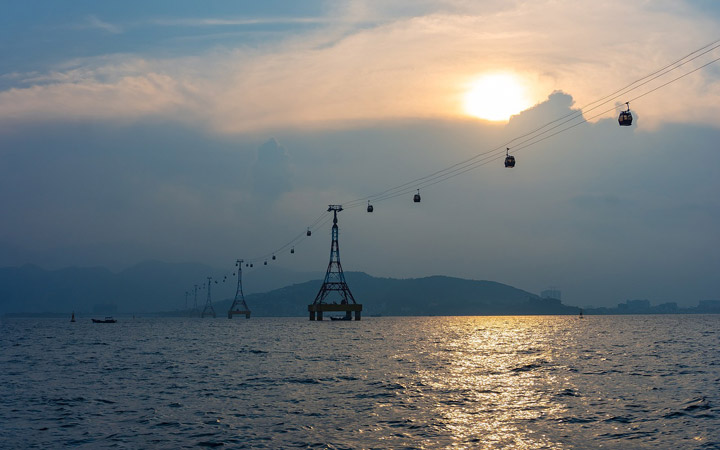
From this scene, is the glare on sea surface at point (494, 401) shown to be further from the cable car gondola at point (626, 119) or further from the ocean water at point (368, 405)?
the cable car gondola at point (626, 119)

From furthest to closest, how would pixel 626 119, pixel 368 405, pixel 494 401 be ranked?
pixel 626 119 < pixel 494 401 < pixel 368 405

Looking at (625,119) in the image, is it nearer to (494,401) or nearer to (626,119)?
(626,119)

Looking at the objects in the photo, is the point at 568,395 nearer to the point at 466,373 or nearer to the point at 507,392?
the point at 507,392

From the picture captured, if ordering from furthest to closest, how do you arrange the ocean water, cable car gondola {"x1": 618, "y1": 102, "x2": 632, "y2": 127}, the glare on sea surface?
1. cable car gondola {"x1": 618, "y1": 102, "x2": 632, "y2": 127}
2. the ocean water
3. the glare on sea surface

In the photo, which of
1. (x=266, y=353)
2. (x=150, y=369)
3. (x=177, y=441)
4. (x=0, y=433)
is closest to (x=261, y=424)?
(x=177, y=441)

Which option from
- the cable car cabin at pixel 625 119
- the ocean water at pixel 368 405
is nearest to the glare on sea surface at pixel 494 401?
the ocean water at pixel 368 405

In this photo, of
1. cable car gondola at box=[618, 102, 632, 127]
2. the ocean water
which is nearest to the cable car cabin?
cable car gondola at box=[618, 102, 632, 127]

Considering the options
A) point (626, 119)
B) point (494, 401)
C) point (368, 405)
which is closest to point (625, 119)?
point (626, 119)

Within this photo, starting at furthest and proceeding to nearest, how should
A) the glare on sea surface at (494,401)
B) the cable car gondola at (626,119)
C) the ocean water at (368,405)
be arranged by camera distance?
the cable car gondola at (626,119)
the ocean water at (368,405)
the glare on sea surface at (494,401)

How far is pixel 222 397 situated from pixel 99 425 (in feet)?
30.4

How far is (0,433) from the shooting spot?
1094 inches

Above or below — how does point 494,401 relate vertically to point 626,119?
below

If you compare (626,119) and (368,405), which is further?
(626,119)

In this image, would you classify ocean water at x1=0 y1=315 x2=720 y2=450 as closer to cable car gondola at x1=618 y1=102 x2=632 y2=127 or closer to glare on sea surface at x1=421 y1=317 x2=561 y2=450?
glare on sea surface at x1=421 y1=317 x2=561 y2=450
